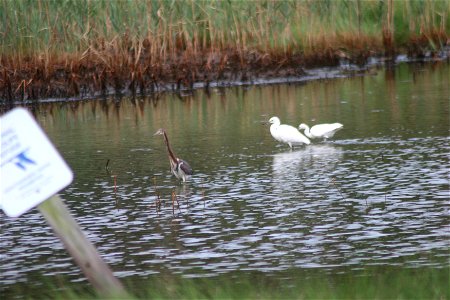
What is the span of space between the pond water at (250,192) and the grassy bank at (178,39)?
6.30 ft

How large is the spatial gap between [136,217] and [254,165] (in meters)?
3.44

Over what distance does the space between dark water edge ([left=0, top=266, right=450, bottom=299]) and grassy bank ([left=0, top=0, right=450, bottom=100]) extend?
14926 mm

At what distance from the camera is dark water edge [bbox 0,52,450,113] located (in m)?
24.1

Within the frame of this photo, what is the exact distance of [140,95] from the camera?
24.5 meters

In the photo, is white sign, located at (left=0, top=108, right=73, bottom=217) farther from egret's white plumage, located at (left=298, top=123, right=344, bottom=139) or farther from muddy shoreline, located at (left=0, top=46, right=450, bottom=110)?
muddy shoreline, located at (left=0, top=46, right=450, bottom=110)

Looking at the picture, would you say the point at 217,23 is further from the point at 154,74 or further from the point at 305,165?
the point at 305,165

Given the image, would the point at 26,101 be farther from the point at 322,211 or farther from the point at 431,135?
the point at 322,211

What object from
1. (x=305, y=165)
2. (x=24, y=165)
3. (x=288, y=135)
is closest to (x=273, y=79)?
(x=288, y=135)

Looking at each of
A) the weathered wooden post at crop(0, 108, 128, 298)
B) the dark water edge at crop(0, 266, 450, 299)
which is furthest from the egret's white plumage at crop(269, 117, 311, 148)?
the weathered wooden post at crop(0, 108, 128, 298)

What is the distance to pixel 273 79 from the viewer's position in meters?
26.2

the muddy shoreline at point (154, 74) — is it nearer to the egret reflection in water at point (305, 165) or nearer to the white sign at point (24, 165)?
the egret reflection in water at point (305, 165)

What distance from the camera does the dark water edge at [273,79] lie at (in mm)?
24141

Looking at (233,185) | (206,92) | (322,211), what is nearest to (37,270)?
(322,211)

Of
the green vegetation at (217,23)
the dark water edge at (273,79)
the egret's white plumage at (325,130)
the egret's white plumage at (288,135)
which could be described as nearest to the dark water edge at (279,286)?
the egret's white plumage at (288,135)
